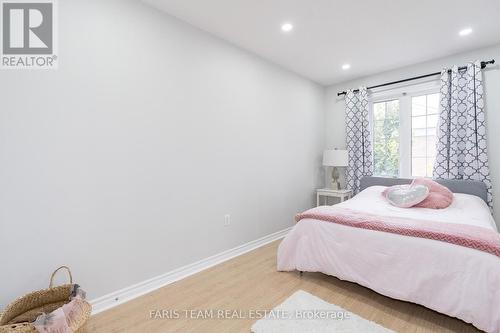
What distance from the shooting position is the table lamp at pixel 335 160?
4055 mm

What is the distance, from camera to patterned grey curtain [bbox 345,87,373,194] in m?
4.06

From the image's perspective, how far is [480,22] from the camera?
8.45 ft

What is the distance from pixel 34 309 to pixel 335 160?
386cm

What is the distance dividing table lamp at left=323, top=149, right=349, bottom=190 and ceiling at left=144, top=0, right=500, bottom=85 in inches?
53.9

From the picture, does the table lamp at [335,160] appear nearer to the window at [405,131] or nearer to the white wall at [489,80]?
the window at [405,131]

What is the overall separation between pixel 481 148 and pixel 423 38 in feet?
4.98

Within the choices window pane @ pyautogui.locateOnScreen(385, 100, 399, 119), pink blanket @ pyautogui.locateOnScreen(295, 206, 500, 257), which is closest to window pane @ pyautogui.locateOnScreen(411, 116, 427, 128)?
window pane @ pyautogui.locateOnScreen(385, 100, 399, 119)

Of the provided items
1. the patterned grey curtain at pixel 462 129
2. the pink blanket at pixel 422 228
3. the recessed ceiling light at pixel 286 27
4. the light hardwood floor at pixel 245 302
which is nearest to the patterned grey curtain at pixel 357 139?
the patterned grey curtain at pixel 462 129

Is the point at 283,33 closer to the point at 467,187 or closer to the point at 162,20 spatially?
the point at 162,20

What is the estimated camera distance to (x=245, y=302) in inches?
81.6

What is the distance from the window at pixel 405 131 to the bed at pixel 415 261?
0.96 meters

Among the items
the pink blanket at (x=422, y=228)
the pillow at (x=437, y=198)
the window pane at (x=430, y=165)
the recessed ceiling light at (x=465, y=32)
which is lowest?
the pink blanket at (x=422, y=228)

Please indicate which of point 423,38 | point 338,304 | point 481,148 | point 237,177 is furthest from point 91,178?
point 481,148

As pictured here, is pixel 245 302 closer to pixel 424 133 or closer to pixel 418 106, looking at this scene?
pixel 424 133
